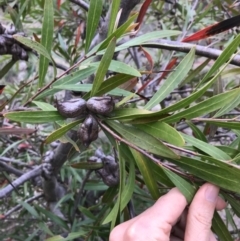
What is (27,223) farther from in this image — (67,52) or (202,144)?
(202,144)

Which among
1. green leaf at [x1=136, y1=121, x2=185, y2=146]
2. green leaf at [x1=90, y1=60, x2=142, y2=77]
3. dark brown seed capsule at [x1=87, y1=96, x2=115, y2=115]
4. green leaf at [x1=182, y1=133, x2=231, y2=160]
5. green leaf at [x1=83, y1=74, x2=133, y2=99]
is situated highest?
green leaf at [x1=90, y1=60, x2=142, y2=77]

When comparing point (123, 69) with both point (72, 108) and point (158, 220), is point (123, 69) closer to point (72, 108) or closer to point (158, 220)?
point (72, 108)

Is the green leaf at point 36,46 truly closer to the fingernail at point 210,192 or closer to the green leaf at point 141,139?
the green leaf at point 141,139

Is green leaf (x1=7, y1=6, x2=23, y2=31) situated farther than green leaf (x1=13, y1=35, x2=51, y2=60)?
Yes

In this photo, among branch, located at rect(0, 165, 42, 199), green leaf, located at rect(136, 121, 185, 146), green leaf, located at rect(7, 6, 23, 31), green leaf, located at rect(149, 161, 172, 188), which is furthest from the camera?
branch, located at rect(0, 165, 42, 199)

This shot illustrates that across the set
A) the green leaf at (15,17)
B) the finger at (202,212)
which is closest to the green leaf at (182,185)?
the finger at (202,212)

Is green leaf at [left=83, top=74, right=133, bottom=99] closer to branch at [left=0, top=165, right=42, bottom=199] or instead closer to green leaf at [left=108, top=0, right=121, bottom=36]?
green leaf at [left=108, top=0, right=121, bottom=36]

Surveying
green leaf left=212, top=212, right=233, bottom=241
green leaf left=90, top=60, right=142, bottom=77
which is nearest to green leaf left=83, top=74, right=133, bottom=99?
green leaf left=90, top=60, right=142, bottom=77

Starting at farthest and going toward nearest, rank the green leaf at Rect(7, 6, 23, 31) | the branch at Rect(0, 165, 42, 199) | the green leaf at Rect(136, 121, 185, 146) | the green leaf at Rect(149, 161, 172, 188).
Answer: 1. the branch at Rect(0, 165, 42, 199)
2. the green leaf at Rect(7, 6, 23, 31)
3. the green leaf at Rect(149, 161, 172, 188)
4. the green leaf at Rect(136, 121, 185, 146)

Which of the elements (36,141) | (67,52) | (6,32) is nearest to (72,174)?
(36,141)
